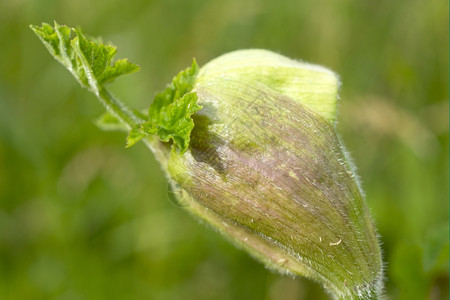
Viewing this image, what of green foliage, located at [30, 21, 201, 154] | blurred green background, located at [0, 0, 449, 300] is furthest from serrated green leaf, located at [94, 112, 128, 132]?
blurred green background, located at [0, 0, 449, 300]

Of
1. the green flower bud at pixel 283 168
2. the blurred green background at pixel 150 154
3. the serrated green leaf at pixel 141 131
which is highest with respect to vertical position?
the serrated green leaf at pixel 141 131

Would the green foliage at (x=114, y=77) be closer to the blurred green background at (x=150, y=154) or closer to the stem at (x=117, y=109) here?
the stem at (x=117, y=109)

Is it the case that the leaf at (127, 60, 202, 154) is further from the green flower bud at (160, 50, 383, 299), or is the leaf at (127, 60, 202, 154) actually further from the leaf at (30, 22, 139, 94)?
the leaf at (30, 22, 139, 94)

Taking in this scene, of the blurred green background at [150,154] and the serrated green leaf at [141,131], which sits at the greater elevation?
the serrated green leaf at [141,131]

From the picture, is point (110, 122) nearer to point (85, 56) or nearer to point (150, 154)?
point (85, 56)

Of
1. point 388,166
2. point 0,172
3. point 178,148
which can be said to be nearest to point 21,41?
point 0,172

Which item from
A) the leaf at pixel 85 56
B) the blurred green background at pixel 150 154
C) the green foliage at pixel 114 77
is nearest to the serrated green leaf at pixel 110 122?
the green foliage at pixel 114 77
